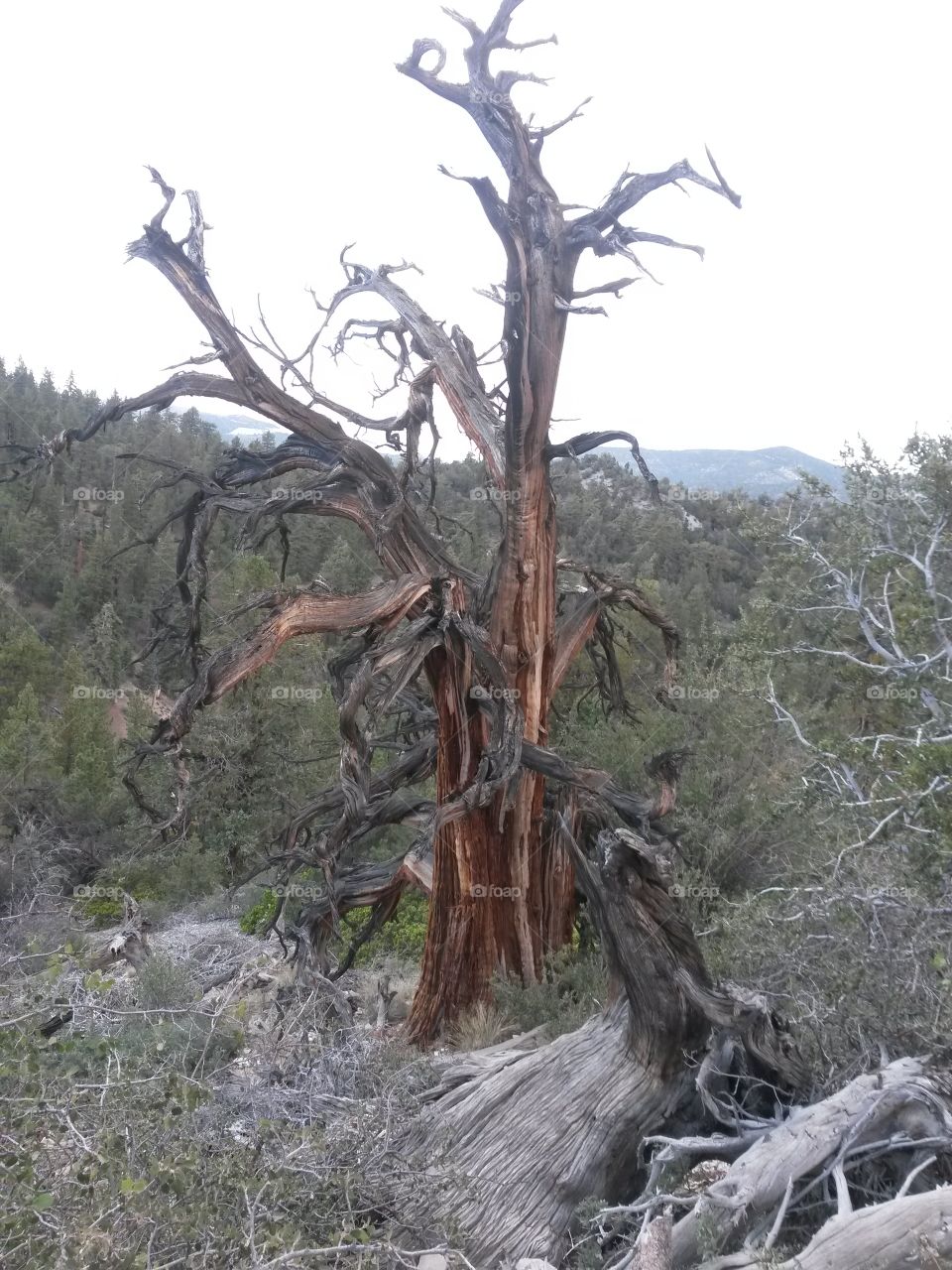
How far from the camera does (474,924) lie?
662cm

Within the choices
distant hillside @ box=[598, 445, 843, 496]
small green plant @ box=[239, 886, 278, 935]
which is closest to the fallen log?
small green plant @ box=[239, 886, 278, 935]

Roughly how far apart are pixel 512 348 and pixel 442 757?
2756 mm

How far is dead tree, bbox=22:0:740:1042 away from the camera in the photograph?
5.62 meters

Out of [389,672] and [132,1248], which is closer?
[132,1248]

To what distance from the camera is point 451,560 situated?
6668 mm

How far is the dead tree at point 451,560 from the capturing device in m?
5.62

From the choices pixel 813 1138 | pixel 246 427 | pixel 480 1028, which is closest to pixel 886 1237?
pixel 813 1138

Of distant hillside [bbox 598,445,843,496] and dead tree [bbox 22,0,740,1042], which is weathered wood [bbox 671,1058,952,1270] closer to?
dead tree [bbox 22,0,740,1042]

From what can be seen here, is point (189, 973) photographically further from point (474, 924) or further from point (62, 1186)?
point (62, 1186)

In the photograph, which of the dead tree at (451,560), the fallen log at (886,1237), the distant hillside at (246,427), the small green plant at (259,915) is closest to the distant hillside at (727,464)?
the distant hillside at (246,427)

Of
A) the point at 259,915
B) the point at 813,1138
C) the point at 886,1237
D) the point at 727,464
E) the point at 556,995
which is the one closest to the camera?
the point at 886,1237

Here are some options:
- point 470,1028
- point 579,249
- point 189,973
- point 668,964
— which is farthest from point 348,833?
point 579,249

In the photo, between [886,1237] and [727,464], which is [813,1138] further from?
[727,464]

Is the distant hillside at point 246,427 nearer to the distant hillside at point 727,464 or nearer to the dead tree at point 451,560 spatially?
the dead tree at point 451,560
